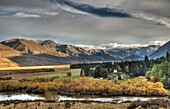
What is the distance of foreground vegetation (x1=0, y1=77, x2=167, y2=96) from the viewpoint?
9125 centimetres

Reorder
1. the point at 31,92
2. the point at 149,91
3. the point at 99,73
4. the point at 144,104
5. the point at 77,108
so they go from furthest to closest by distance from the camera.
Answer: the point at 99,73 < the point at 31,92 < the point at 149,91 < the point at 77,108 < the point at 144,104

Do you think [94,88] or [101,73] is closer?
[94,88]

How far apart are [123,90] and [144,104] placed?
54.5 metres

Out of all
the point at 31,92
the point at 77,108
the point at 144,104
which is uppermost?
the point at 144,104

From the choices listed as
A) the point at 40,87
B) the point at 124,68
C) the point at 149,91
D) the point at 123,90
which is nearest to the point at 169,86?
the point at 149,91

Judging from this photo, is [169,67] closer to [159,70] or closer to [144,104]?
[159,70]

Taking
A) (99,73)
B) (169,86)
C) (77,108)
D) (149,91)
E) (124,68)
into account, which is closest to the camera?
(77,108)

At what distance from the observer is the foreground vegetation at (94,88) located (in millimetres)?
91250

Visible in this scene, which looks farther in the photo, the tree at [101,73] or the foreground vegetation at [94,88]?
the tree at [101,73]

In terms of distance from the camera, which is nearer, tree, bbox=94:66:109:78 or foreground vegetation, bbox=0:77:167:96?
foreground vegetation, bbox=0:77:167:96

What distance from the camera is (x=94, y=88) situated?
97.9m

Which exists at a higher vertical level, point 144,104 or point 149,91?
point 144,104

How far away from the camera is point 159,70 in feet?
370

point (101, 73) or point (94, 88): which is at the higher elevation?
point (94, 88)
